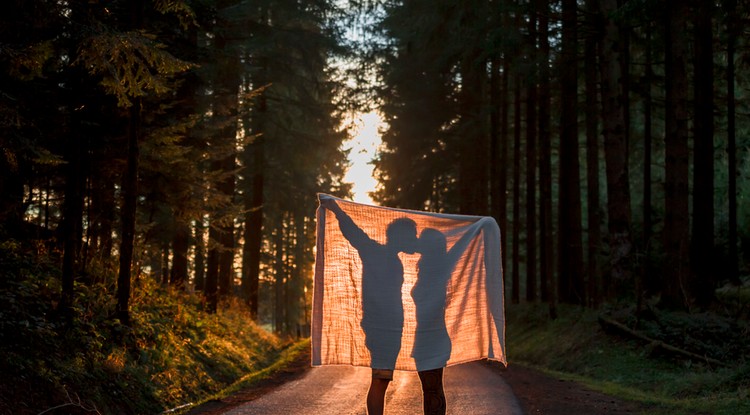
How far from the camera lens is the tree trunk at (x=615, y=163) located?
59.4 ft

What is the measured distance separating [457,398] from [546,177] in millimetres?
14588

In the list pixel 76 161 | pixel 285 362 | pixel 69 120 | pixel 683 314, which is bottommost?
pixel 285 362

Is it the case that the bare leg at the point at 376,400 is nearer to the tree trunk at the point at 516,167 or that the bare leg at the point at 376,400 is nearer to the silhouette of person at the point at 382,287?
the silhouette of person at the point at 382,287

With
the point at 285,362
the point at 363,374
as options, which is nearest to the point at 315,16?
the point at 285,362

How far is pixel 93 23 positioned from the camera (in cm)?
908

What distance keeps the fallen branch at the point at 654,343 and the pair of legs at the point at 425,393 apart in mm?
8207

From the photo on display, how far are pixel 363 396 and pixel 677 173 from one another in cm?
998

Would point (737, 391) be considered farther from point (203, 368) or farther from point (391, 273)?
point (203, 368)

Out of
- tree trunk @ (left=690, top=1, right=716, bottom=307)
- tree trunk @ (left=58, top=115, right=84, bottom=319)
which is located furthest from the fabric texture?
tree trunk @ (left=690, top=1, right=716, bottom=307)

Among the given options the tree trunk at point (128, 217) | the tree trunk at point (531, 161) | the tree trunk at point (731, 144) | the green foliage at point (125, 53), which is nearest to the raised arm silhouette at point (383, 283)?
the green foliage at point (125, 53)

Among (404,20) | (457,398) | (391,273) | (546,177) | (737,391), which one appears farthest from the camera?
(404,20)

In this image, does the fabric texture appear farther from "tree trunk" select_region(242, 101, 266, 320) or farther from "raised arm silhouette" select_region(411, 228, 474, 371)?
"tree trunk" select_region(242, 101, 266, 320)

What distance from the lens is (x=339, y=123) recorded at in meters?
29.7

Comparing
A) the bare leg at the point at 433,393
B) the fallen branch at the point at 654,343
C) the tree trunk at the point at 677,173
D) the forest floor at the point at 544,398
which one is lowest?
the forest floor at the point at 544,398
